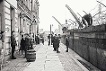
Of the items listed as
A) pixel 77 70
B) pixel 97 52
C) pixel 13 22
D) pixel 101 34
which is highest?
pixel 13 22

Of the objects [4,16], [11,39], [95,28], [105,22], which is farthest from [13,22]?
[105,22]

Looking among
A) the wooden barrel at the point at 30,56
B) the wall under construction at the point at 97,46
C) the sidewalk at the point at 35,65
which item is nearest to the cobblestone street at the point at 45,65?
the sidewalk at the point at 35,65

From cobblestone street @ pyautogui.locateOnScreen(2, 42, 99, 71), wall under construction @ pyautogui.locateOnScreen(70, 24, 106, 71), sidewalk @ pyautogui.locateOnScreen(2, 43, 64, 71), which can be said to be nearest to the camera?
sidewalk @ pyautogui.locateOnScreen(2, 43, 64, 71)

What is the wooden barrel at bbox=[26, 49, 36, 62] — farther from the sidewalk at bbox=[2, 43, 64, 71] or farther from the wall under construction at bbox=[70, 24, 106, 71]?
the wall under construction at bbox=[70, 24, 106, 71]

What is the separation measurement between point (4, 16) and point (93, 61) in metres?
6.13

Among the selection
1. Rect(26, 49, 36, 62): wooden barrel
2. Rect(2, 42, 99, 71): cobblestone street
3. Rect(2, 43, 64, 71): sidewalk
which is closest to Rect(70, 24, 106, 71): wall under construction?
Rect(2, 42, 99, 71): cobblestone street

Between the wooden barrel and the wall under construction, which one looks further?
the wooden barrel

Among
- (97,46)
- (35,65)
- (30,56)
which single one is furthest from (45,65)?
(97,46)

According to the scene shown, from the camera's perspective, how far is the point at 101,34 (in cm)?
986

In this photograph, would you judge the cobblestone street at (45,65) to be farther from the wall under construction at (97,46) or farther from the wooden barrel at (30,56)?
the wall under construction at (97,46)

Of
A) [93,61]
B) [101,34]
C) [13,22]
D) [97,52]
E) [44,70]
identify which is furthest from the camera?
[13,22]

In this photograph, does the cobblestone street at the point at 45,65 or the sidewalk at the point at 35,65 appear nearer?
the sidewalk at the point at 35,65

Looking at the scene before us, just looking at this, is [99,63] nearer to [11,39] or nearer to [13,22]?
[11,39]

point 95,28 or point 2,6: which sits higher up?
point 2,6
